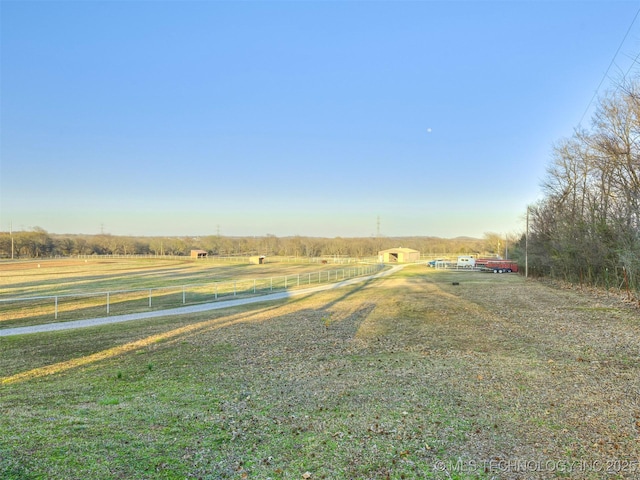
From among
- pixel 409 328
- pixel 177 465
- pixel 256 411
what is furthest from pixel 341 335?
pixel 177 465

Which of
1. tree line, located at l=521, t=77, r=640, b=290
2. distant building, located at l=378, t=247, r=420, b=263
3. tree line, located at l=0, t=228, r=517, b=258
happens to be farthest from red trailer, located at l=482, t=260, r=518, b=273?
tree line, located at l=0, t=228, r=517, b=258

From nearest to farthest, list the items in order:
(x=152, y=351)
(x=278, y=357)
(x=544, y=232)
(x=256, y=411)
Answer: (x=256, y=411) < (x=278, y=357) < (x=152, y=351) < (x=544, y=232)

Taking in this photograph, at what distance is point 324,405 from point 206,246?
14102 centimetres

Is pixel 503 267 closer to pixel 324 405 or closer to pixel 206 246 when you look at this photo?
pixel 324 405

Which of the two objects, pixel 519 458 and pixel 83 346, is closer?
pixel 519 458

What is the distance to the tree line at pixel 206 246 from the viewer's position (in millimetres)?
102188

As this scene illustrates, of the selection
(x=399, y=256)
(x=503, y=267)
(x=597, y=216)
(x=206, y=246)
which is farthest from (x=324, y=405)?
(x=206, y=246)

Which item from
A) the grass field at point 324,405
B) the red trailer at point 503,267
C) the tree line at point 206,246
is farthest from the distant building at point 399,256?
the grass field at point 324,405

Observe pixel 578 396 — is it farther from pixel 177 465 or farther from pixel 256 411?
pixel 177 465

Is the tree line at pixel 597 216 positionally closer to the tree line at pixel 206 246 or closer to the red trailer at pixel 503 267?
the red trailer at pixel 503 267

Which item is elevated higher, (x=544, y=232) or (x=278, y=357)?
(x=544, y=232)

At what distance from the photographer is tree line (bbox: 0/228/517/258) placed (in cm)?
10219

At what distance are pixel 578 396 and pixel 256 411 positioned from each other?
4801mm

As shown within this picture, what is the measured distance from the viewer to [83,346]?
959cm
